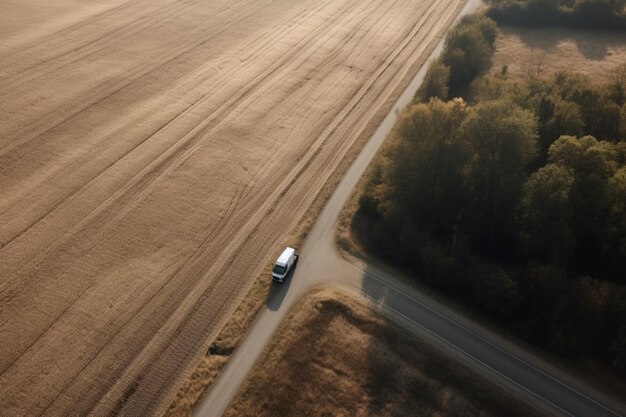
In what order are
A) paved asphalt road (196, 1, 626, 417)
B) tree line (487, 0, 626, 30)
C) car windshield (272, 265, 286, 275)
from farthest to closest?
tree line (487, 0, 626, 30) < car windshield (272, 265, 286, 275) < paved asphalt road (196, 1, 626, 417)

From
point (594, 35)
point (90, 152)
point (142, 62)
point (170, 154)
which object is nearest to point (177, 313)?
point (170, 154)

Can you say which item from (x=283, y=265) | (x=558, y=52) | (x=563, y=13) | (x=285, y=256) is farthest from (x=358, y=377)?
(x=563, y=13)

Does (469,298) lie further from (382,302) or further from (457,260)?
(382,302)

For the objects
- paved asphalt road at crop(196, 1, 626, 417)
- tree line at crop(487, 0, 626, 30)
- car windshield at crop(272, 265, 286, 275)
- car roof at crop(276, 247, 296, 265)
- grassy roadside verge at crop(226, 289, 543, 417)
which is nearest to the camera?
grassy roadside verge at crop(226, 289, 543, 417)

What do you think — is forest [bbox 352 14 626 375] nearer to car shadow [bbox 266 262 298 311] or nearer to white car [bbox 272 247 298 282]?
white car [bbox 272 247 298 282]

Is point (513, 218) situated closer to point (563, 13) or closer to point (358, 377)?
point (358, 377)

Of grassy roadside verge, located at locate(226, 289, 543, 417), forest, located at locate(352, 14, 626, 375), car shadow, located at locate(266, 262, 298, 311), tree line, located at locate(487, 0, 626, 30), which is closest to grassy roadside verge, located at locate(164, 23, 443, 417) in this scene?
car shadow, located at locate(266, 262, 298, 311)
